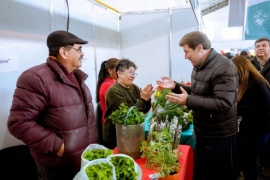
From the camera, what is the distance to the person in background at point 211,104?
5.37 feet

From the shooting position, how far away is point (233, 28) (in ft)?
21.7

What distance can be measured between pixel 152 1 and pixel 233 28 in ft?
9.83

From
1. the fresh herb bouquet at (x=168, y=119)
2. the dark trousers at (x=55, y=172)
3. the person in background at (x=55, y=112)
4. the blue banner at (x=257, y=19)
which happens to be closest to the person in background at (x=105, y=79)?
the fresh herb bouquet at (x=168, y=119)

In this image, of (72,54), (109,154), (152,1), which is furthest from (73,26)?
(152,1)

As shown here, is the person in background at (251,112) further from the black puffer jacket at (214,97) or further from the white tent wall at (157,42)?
the white tent wall at (157,42)

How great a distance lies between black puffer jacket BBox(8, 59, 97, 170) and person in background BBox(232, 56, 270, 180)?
1427 millimetres

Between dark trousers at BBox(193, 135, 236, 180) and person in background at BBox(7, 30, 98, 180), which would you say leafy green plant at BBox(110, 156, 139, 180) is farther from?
dark trousers at BBox(193, 135, 236, 180)

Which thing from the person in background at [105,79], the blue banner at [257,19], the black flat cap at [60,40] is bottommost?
the person in background at [105,79]

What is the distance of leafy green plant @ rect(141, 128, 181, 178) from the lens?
1197mm

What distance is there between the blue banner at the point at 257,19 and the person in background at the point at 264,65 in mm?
3037

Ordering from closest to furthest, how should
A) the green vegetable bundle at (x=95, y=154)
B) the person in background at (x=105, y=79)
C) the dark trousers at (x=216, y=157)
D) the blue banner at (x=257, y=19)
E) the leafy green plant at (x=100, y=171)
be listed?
the leafy green plant at (x=100, y=171), the green vegetable bundle at (x=95, y=154), the dark trousers at (x=216, y=157), the person in background at (x=105, y=79), the blue banner at (x=257, y=19)

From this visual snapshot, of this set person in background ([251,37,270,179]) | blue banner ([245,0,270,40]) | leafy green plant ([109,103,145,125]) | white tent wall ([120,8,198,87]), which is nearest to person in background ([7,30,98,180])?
leafy green plant ([109,103,145,125])

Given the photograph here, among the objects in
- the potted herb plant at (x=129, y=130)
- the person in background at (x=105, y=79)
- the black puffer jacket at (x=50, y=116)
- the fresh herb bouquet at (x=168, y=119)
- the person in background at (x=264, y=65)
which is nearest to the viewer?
the black puffer jacket at (x=50, y=116)

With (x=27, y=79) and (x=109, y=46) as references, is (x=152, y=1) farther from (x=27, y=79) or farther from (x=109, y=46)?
(x=27, y=79)
